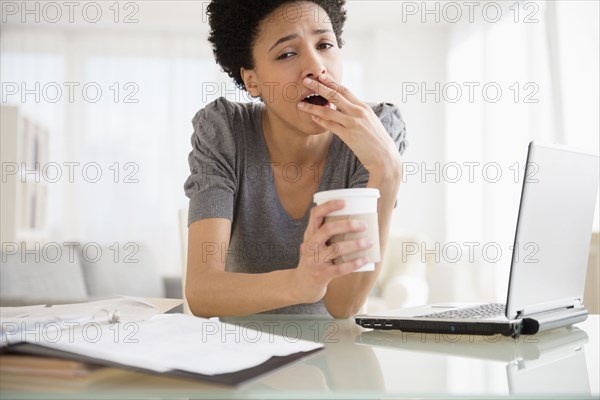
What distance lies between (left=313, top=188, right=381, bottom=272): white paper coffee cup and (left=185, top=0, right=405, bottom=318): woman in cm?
17

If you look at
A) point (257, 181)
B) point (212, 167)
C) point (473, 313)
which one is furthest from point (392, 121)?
point (473, 313)

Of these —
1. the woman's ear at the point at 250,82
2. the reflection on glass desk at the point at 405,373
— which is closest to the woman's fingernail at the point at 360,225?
the reflection on glass desk at the point at 405,373

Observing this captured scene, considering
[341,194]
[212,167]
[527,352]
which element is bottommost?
[527,352]

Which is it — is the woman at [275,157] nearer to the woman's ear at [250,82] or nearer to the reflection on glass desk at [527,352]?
the woman's ear at [250,82]

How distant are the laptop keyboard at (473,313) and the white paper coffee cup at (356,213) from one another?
0.20m

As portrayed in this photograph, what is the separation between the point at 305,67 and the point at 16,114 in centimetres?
405

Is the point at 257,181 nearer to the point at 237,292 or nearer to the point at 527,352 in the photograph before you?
the point at 237,292

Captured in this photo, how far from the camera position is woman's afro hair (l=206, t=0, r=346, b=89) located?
1.55 meters

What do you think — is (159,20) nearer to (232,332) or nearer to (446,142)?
(446,142)

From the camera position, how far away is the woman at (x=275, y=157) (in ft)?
4.25

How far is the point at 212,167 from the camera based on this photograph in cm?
149

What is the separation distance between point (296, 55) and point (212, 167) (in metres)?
0.34

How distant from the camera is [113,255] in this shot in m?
4.46

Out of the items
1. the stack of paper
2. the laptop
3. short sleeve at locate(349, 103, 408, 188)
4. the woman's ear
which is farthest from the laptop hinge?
the woman's ear
